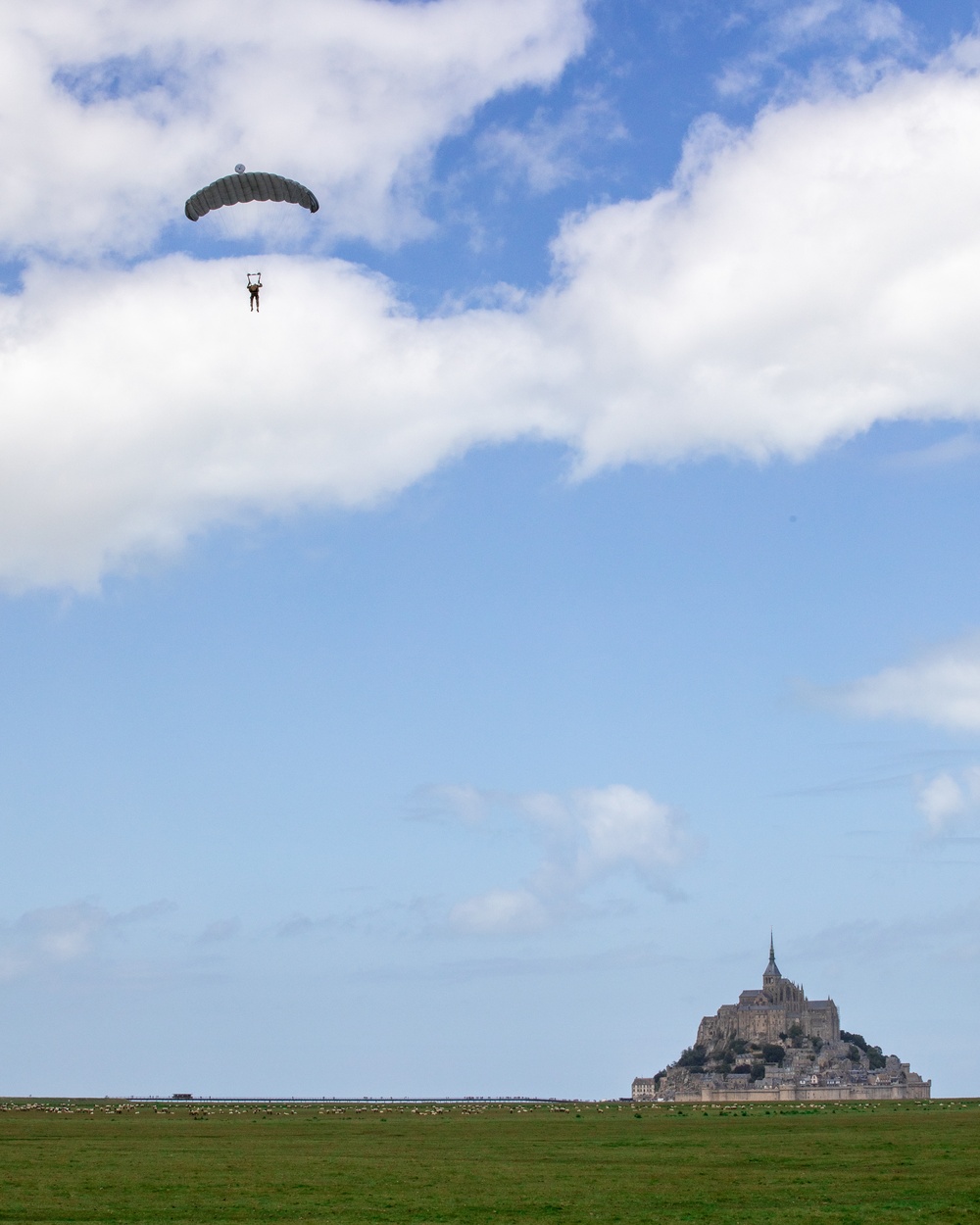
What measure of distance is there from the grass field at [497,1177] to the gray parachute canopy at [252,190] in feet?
115

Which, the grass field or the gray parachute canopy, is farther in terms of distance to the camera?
the gray parachute canopy

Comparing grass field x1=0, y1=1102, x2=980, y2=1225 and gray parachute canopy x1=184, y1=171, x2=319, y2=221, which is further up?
gray parachute canopy x1=184, y1=171, x2=319, y2=221

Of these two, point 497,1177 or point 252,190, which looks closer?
point 497,1177

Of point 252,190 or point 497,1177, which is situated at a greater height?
point 252,190

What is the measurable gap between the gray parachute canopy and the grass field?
34.9 m

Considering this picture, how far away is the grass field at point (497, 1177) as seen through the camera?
3775 centimetres

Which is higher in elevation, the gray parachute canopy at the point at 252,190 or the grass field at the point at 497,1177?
the gray parachute canopy at the point at 252,190

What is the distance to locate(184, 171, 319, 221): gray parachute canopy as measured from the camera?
5584 cm

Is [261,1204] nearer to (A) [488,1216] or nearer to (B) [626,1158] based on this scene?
(A) [488,1216]

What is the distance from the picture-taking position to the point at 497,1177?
48.7 metres

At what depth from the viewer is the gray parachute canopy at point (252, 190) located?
2199 inches

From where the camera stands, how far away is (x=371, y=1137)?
78.5m

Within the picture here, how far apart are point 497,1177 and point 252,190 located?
36.4 meters

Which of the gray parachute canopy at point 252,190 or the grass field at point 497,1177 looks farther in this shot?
the gray parachute canopy at point 252,190
